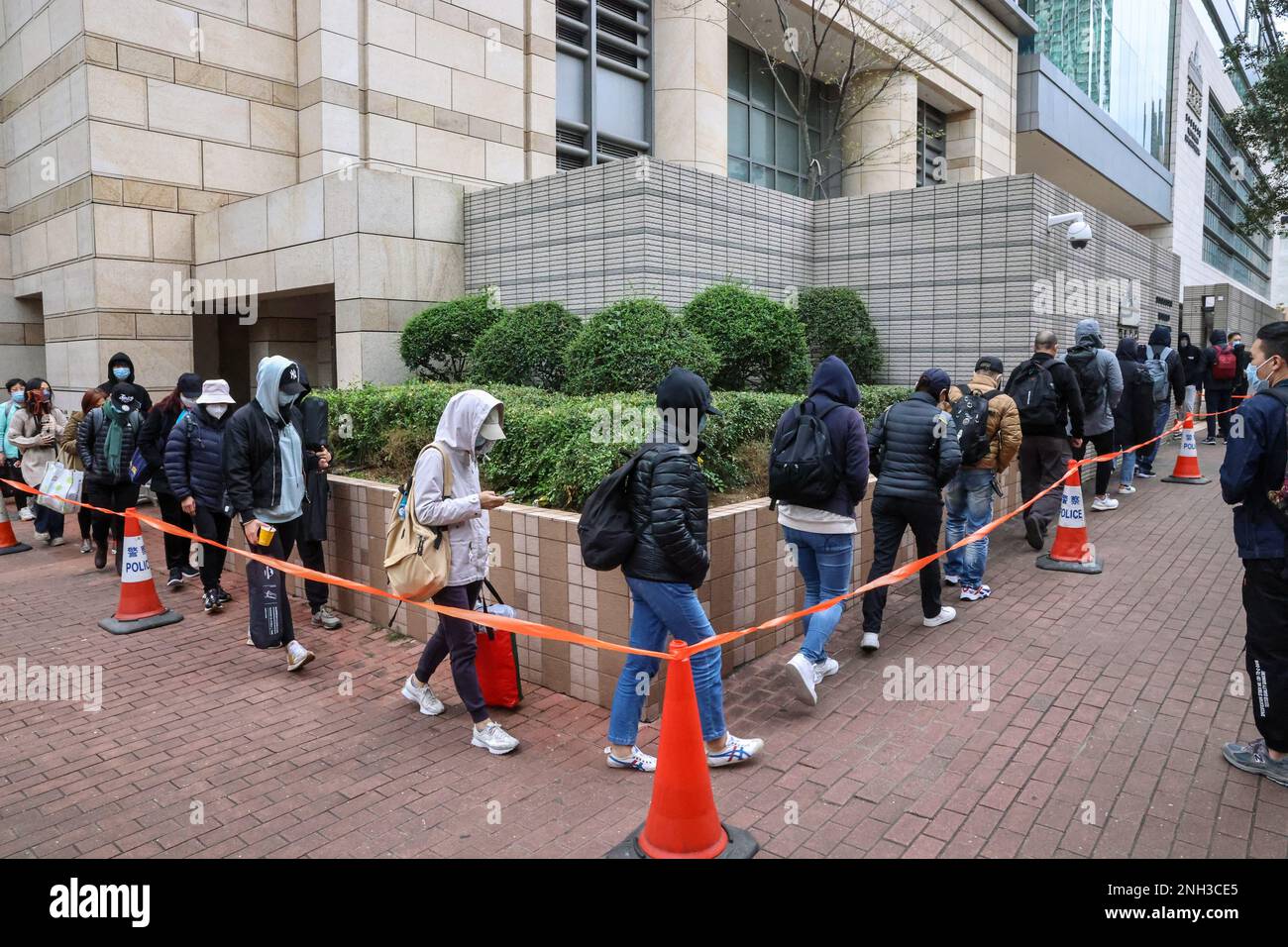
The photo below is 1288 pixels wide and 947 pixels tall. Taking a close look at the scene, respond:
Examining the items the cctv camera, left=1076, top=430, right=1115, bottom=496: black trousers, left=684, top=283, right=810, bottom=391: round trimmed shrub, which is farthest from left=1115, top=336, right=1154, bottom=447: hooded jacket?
left=684, top=283, right=810, bottom=391: round trimmed shrub

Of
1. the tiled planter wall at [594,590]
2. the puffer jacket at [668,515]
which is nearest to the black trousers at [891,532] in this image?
the tiled planter wall at [594,590]

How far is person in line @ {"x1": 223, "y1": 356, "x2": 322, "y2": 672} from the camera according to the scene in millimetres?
6027

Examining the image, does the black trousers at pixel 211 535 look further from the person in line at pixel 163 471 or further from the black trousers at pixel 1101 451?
the black trousers at pixel 1101 451

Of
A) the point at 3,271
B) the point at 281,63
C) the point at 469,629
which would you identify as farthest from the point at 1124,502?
the point at 3,271

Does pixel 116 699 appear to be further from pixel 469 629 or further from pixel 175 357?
pixel 175 357

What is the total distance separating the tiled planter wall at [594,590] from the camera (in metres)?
5.31

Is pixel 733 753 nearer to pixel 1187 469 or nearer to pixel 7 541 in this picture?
pixel 7 541

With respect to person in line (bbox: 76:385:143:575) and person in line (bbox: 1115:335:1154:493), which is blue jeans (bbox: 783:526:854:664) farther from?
person in line (bbox: 1115:335:1154:493)

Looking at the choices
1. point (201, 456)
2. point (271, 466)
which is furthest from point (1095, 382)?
point (201, 456)

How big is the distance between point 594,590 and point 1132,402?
30.6 feet

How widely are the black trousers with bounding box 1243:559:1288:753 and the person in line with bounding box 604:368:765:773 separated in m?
2.45

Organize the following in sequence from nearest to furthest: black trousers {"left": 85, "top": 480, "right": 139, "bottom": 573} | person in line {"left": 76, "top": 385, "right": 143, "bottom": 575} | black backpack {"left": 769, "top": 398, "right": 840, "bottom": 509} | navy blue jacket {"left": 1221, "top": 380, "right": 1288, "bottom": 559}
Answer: navy blue jacket {"left": 1221, "top": 380, "right": 1288, "bottom": 559}
black backpack {"left": 769, "top": 398, "right": 840, "bottom": 509}
person in line {"left": 76, "top": 385, "right": 143, "bottom": 575}
black trousers {"left": 85, "top": 480, "right": 139, "bottom": 573}

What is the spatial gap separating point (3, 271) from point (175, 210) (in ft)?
14.8

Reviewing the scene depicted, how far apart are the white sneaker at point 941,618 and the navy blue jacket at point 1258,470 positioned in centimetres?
262
